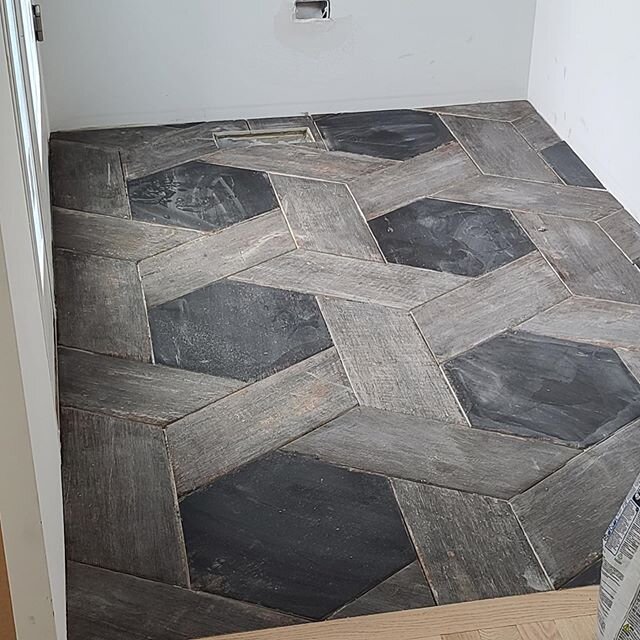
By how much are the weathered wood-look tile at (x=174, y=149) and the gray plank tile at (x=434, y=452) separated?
1166mm

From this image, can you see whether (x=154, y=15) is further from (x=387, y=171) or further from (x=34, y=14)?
(x=387, y=171)

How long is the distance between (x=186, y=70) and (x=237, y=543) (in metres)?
1.71

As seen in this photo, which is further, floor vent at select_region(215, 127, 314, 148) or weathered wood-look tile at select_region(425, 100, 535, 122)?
weathered wood-look tile at select_region(425, 100, 535, 122)

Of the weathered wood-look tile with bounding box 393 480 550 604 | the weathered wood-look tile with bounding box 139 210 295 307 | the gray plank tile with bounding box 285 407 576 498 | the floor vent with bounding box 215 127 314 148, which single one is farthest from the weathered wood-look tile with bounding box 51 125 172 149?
Result: the weathered wood-look tile with bounding box 393 480 550 604

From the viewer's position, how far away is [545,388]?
1.95m

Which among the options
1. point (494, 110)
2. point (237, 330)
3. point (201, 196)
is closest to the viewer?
point (237, 330)

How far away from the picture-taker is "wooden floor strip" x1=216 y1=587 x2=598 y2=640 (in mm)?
1399

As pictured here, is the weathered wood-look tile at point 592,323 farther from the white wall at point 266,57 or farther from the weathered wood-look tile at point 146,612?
the white wall at point 266,57

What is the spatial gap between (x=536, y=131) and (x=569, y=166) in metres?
0.24

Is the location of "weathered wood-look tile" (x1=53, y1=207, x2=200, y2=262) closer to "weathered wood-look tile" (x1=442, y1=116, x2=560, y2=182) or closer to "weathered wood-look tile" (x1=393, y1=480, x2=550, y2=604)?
"weathered wood-look tile" (x1=442, y1=116, x2=560, y2=182)

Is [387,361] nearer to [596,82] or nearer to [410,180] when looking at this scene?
[410,180]

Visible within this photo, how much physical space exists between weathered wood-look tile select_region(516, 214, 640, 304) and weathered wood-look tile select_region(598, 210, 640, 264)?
2 cm

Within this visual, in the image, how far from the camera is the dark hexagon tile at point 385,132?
287 cm

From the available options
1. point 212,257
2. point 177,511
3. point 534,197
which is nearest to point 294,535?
point 177,511
